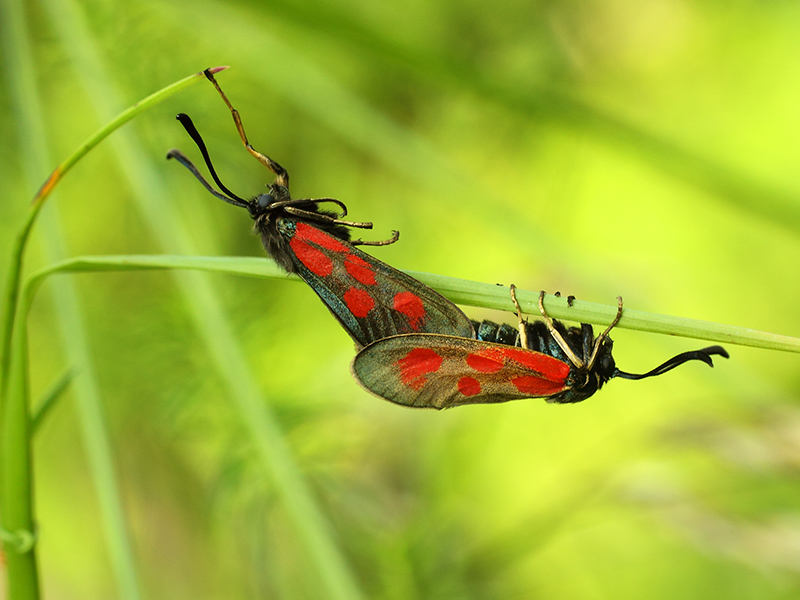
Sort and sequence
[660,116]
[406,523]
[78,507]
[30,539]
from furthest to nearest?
[78,507]
[660,116]
[406,523]
[30,539]

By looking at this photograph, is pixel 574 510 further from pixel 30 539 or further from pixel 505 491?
pixel 30 539

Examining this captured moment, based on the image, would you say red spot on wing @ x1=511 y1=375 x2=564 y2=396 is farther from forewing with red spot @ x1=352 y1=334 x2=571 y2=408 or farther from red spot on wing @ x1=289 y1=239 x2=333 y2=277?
red spot on wing @ x1=289 y1=239 x2=333 y2=277

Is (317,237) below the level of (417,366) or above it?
above

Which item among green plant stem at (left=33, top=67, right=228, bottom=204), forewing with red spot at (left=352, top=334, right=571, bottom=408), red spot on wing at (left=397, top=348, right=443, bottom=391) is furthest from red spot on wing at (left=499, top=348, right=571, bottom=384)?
green plant stem at (left=33, top=67, right=228, bottom=204)

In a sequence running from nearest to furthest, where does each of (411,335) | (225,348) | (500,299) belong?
(500,299) < (411,335) < (225,348)

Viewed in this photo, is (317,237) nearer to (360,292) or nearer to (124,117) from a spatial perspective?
(360,292)

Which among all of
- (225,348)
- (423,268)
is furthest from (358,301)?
(423,268)

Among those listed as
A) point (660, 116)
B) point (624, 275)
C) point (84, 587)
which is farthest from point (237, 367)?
point (84, 587)
